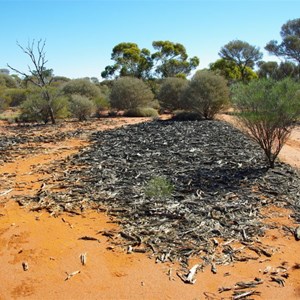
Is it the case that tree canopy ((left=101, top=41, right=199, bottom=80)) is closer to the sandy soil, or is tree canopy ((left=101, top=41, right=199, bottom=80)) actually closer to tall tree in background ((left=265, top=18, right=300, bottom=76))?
tall tree in background ((left=265, top=18, right=300, bottom=76))

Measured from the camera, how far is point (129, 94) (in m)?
23.3

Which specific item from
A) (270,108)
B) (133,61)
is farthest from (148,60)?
(270,108)

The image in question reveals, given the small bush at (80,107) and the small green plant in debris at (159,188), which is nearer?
the small green plant in debris at (159,188)

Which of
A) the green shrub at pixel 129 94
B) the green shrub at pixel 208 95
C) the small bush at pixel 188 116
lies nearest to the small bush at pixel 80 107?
the green shrub at pixel 129 94

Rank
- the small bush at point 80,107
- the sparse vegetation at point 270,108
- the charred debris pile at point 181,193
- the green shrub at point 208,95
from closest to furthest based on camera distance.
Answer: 1. the charred debris pile at point 181,193
2. the sparse vegetation at point 270,108
3. the green shrub at point 208,95
4. the small bush at point 80,107

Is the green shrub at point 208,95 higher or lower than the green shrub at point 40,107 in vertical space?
higher

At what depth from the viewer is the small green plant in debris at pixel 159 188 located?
250 inches

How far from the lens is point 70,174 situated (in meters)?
8.03

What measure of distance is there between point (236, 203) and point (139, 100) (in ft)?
59.7

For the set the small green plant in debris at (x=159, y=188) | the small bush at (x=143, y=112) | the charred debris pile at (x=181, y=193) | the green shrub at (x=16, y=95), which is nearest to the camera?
the charred debris pile at (x=181, y=193)

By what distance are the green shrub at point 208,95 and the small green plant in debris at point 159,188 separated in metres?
12.0

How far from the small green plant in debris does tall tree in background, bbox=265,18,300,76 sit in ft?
105

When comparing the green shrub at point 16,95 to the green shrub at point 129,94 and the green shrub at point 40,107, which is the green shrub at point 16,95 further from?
the green shrub at point 129,94

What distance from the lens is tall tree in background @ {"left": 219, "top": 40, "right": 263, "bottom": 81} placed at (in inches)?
1380
